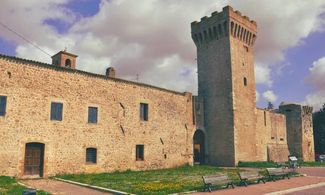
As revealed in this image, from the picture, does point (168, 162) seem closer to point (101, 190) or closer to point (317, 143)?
point (101, 190)

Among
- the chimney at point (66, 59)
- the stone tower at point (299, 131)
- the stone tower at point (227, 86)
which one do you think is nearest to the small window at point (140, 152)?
the chimney at point (66, 59)

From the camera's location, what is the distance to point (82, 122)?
20.9 meters

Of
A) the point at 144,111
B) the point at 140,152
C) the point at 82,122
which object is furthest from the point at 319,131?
the point at 82,122

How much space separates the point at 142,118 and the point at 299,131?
2522 centimetres

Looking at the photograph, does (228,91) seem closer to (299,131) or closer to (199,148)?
(199,148)

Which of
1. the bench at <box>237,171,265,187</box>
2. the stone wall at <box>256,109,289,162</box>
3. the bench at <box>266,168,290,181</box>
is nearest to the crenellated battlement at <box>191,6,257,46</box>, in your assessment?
the stone wall at <box>256,109,289,162</box>

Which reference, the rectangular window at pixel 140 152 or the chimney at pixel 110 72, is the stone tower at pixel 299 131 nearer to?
the rectangular window at pixel 140 152

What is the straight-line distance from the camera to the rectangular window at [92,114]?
2156cm

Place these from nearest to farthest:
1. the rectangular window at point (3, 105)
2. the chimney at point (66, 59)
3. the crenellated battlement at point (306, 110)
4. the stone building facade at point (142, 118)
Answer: the rectangular window at point (3, 105) < the stone building facade at point (142, 118) < the chimney at point (66, 59) < the crenellated battlement at point (306, 110)

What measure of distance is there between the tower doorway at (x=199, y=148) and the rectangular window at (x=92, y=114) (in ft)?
39.9

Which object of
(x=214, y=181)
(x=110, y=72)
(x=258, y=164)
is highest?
(x=110, y=72)

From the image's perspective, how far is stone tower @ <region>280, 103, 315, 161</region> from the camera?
39.7 meters

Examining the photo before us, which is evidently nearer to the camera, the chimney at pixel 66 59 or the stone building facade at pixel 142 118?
the stone building facade at pixel 142 118

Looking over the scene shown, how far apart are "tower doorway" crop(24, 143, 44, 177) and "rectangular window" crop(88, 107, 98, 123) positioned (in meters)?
3.91
